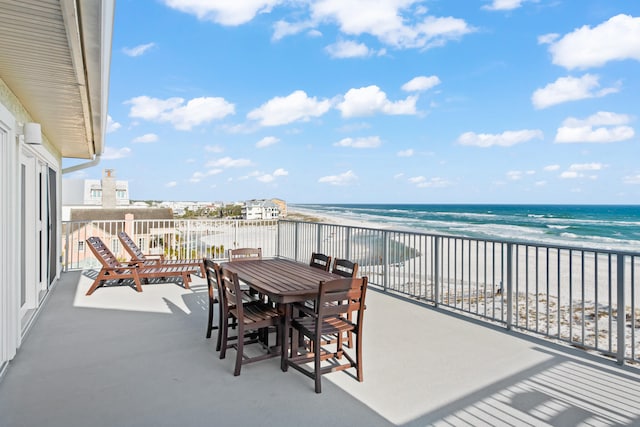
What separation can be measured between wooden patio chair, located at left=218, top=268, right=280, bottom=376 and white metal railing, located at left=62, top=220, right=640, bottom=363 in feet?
7.22

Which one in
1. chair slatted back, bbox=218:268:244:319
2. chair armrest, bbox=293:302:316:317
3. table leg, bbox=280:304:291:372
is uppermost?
chair slatted back, bbox=218:268:244:319

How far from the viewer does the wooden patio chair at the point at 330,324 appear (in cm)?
251

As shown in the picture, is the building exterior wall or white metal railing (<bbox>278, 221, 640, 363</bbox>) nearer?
the building exterior wall

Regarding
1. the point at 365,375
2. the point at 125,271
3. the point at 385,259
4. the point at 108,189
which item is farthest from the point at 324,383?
the point at 108,189

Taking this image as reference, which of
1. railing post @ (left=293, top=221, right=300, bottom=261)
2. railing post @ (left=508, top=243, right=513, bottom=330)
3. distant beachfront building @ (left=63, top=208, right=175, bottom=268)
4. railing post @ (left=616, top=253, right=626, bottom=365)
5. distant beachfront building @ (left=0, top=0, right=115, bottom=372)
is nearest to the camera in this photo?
distant beachfront building @ (left=0, top=0, right=115, bottom=372)

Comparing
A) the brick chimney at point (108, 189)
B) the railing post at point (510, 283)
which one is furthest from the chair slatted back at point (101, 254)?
the brick chimney at point (108, 189)

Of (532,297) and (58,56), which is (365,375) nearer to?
(58,56)

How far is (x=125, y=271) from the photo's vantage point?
591 centimetres

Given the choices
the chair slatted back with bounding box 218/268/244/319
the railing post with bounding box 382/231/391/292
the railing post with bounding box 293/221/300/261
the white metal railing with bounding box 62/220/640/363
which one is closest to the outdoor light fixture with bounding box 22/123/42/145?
the chair slatted back with bounding box 218/268/244/319

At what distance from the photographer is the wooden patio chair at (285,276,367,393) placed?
2512 mm

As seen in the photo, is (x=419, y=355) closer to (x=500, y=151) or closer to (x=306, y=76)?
(x=306, y=76)

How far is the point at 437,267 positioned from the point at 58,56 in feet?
14.2

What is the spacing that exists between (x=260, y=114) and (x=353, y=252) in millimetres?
17200

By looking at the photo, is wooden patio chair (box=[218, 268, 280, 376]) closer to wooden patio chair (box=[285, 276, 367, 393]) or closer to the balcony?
the balcony
